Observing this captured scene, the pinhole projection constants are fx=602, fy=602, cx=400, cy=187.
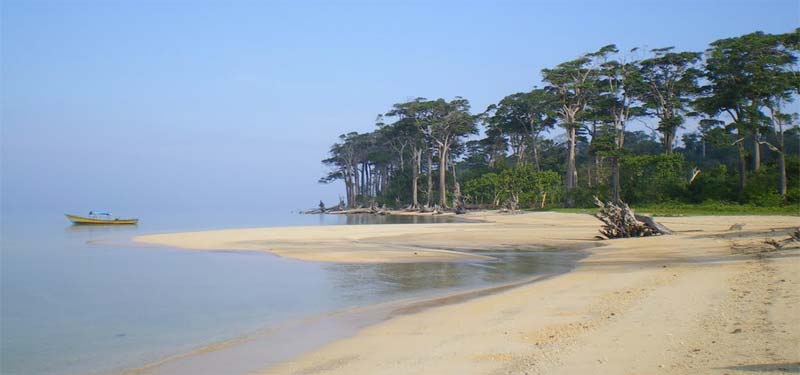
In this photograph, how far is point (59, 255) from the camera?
963 inches

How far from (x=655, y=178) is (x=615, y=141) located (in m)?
7.93

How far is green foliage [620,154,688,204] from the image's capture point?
146 feet

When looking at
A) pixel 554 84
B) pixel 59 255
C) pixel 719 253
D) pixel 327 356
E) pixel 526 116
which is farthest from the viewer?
pixel 526 116

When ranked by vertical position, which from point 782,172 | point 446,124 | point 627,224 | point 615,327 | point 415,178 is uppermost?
point 446,124

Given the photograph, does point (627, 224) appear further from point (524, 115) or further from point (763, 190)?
point (524, 115)

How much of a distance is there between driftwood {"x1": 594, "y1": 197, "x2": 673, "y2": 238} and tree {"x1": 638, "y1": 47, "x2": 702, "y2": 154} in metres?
28.3

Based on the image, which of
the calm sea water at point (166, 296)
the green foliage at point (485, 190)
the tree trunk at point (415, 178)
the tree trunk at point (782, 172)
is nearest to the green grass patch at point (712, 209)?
the tree trunk at point (782, 172)

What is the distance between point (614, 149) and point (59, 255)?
40.5 meters

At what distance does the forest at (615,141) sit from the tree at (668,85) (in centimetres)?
11

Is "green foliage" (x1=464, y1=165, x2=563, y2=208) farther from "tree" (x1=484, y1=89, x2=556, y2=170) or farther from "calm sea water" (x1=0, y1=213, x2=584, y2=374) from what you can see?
"calm sea water" (x1=0, y1=213, x2=584, y2=374)

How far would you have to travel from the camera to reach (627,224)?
77.3 ft

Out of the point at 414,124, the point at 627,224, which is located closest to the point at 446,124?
the point at 414,124

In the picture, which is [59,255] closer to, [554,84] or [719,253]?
[719,253]

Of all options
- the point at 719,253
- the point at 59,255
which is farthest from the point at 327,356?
the point at 59,255
